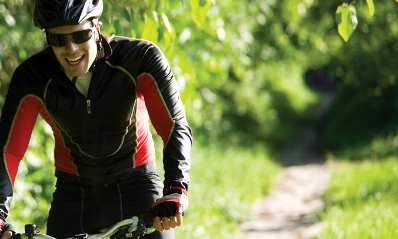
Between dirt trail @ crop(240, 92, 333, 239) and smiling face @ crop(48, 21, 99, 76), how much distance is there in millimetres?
4547

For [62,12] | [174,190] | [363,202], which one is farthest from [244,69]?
[174,190]

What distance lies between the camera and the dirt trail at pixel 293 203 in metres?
7.75

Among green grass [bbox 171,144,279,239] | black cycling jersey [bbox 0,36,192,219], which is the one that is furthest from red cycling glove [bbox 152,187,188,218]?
green grass [bbox 171,144,279,239]

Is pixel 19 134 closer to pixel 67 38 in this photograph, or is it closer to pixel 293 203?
pixel 67 38

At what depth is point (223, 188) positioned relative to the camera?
383 inches

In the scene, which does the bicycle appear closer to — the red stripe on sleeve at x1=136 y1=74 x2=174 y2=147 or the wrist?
the wrist

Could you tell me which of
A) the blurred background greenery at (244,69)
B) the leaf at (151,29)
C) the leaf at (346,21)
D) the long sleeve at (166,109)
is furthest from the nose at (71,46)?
the leaf at (346,21)

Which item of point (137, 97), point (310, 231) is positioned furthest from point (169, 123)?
point (310, 231)

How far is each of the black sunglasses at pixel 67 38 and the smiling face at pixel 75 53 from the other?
0.04 feet

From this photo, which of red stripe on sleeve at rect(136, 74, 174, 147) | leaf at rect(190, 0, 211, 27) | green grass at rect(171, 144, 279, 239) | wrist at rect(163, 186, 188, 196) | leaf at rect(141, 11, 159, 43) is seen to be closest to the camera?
wrist at rect(163, 186, 188, 196)

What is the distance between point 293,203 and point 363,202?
1806mm

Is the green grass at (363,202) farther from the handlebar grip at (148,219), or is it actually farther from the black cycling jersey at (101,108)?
the handlebar grip at (148,219)

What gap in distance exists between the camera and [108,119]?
315cm

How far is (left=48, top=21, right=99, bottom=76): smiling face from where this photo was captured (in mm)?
2923
